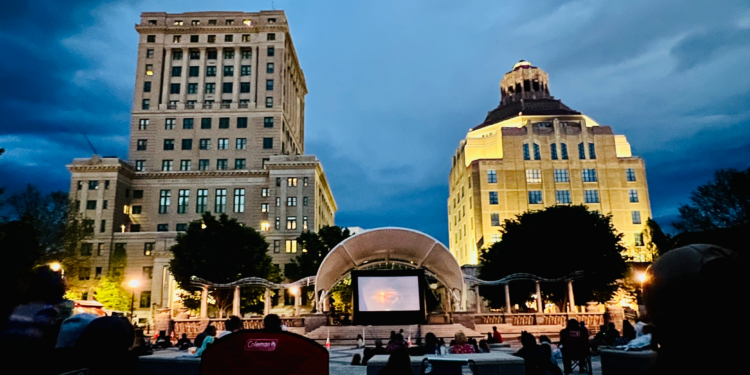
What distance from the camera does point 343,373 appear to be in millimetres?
14625

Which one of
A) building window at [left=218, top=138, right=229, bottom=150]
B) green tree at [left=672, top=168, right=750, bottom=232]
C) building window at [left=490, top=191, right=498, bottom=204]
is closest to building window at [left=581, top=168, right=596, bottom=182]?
building window at [left=490, top=191, right=498, bottom=204]

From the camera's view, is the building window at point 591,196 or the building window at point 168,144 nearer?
the building window at point 591,196

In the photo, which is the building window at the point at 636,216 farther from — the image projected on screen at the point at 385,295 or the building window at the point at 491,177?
the image projected on screen at the point at 385,295

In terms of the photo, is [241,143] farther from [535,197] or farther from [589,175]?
[589,175]

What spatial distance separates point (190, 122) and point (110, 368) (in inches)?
3178

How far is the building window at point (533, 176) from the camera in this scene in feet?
239

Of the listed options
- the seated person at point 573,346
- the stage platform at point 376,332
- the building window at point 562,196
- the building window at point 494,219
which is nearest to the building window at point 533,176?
the building window at point 562,196

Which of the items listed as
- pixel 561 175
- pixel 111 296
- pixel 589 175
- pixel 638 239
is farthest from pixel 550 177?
pixel 111 296

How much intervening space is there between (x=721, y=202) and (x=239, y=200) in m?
60.1

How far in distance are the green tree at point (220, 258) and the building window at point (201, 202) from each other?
→ 2674cm

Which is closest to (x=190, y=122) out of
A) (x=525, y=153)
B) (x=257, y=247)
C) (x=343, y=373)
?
(x=257, y=247)

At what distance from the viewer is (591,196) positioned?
236ft

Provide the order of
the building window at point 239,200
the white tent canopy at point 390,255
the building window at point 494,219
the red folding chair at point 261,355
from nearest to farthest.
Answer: the red folding chair at point 261,355 → the white tent canopy at point 390,255 → the building window at point 494,219 → the building window at point 239,200

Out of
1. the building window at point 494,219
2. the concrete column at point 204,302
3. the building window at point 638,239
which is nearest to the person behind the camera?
the concrete column at point 204,302
